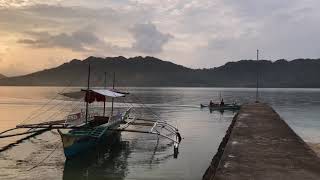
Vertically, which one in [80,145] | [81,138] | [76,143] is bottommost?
[80,145]

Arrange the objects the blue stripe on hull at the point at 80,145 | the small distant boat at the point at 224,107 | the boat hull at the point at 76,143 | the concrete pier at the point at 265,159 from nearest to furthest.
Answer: the concrete pier at the point at 265,159 → the boat hull at the point at 76,143 → the blue stripe on hull at the point at 80,145 → the small distant boat at the point at 224,107

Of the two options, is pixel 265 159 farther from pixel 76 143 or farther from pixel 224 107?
pixel 224 107

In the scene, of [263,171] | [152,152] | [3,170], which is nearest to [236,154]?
[263,171]

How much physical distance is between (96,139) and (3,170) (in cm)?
670

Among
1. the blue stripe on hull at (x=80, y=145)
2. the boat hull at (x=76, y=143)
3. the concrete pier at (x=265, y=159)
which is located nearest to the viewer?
the concrete pier at (x=265, y=159)

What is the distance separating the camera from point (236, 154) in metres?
20.8

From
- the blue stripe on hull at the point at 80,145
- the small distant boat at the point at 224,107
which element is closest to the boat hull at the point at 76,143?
the blue stripe on hull at the point at 80,145

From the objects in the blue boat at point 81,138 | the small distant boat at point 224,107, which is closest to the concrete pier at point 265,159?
the blue boat at point 81,138

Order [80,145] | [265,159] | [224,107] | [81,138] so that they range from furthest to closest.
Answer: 1. [224,107]
2. [80,145]
3. [81,138]
4. [265,159]

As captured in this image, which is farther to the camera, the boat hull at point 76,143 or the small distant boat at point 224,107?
the small distant boat at point 224,107

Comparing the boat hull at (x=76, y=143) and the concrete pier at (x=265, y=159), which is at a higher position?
the concrete pier at (x=265, y=159)

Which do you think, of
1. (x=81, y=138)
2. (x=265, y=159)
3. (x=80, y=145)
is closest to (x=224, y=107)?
(x=80, y=145)

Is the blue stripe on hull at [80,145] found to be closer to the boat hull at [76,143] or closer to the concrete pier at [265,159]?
the boat hull at [76,143]

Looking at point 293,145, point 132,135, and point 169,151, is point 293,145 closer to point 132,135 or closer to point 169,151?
point 169,151
